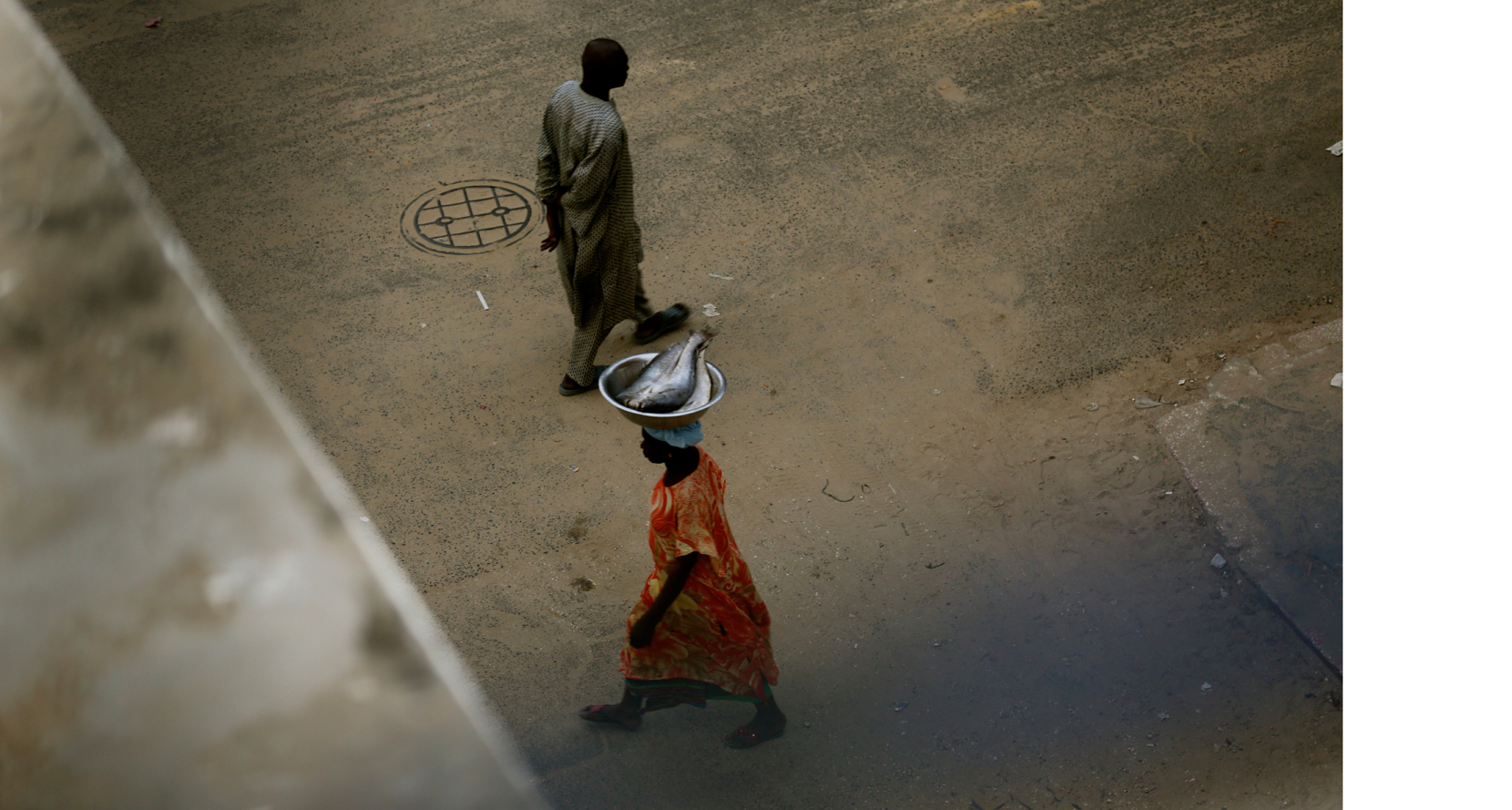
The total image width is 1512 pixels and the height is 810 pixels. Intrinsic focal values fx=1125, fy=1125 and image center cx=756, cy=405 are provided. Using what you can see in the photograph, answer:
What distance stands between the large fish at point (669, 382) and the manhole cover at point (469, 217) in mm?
3436

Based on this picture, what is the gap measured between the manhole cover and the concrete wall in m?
5.16

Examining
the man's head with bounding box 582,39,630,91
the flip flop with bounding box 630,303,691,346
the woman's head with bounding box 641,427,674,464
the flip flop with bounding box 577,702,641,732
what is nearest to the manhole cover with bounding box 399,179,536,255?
the flip flop with bounding box 630,303,691,346

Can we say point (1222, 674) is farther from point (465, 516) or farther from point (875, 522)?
point (465, 516)

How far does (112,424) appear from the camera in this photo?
61 cm

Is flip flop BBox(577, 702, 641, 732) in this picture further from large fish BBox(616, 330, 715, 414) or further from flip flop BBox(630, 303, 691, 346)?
flip flop BBox(630, 303, 691, 346)

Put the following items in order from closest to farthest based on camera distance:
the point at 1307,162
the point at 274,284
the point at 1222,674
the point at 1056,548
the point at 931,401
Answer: the point at 1222,674 → the point at 1056,548 → the point at 931,401 → the point at 274,284 → the point at 1307,162

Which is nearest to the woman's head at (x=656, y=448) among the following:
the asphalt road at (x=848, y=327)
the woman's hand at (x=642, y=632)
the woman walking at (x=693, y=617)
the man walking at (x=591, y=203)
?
the woman walking at (x=693, y=617)

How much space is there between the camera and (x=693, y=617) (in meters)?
3.28

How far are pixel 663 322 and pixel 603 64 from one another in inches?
53.6

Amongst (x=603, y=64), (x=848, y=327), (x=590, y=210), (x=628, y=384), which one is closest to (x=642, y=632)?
(x=628, y=384)

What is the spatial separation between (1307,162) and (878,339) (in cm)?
275

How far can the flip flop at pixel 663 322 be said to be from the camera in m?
5.21

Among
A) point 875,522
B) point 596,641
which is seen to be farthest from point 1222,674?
point 596,641

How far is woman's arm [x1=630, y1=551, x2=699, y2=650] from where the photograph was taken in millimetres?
3059
